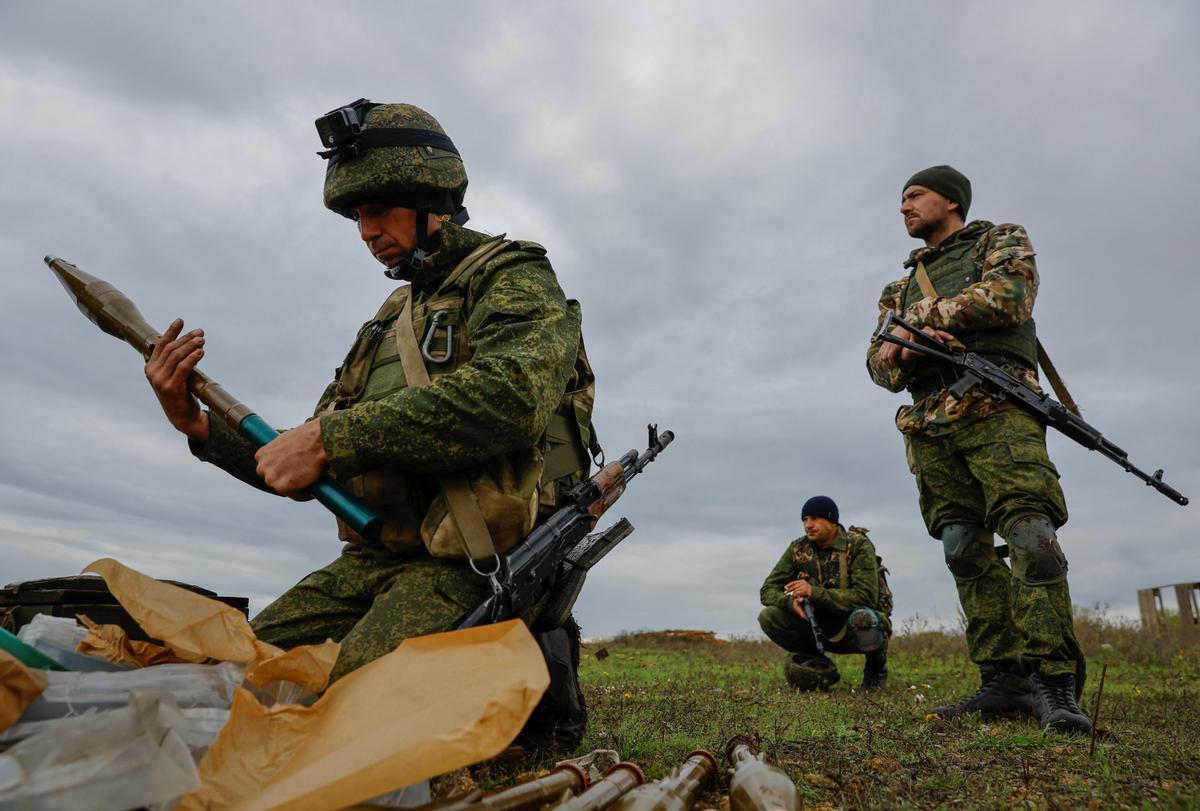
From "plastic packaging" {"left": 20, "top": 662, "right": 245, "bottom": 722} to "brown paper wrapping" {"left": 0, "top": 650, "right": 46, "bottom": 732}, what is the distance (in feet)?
0.20

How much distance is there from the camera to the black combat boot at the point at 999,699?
530 centimetres

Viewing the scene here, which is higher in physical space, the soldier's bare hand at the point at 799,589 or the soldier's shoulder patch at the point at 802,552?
the soldier's shoulder patch at the point at 802,552

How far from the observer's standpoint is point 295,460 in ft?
9.96

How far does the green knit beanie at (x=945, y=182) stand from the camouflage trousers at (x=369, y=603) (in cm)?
457

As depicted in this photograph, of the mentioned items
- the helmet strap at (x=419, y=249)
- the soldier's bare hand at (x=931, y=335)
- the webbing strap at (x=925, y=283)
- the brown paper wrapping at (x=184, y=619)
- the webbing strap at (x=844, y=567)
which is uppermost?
the webbing strap at (x=925, y=283)

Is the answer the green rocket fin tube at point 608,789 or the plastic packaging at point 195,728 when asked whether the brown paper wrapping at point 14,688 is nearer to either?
the plastic packaging at point 195,728

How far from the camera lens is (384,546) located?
3570 millimetres

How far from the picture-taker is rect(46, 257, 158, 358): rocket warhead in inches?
136

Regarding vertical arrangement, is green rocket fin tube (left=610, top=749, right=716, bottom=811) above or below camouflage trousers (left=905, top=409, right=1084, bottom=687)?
below

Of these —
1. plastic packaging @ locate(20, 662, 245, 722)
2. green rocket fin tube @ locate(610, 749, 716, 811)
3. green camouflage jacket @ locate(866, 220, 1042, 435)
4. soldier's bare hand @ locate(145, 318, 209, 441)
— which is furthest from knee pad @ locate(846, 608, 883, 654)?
plastic packaging @ locate(20, 662, 245, 722)

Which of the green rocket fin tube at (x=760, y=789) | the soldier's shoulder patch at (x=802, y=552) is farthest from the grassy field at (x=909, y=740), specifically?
the soldier's shoulder patch at (x=802, y=552)

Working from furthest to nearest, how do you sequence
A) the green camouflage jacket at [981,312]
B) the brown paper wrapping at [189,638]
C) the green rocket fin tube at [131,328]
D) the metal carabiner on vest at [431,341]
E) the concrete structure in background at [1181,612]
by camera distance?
the concrete structure in background at [1181,612], the green camouflage jacket at [981,312], the metal carabiner on vest at [431,341], the green rocket fin tube at [131,328], the brown paper wrapping at [189,638]

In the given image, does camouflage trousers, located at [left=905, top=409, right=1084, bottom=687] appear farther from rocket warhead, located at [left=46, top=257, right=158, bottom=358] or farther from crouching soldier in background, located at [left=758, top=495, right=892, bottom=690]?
rocket warhead, located at [left=46, top=257, right=158, bottom=358]

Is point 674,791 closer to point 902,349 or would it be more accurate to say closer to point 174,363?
point 174,363
